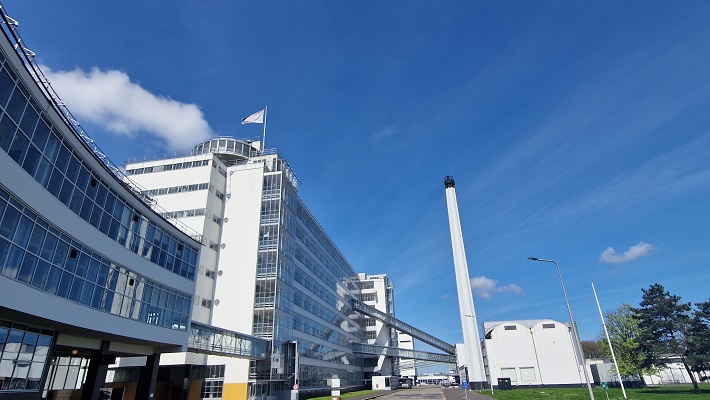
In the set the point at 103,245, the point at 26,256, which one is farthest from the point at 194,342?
the point at 26,256

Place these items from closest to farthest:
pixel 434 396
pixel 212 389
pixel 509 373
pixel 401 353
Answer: pixel 212 389
pixel 434 396
pixel 509 373
pixel 401 353

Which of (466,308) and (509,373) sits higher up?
(466,308)

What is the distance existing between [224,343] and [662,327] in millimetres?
A: 53095

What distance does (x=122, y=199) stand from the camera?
2419cm

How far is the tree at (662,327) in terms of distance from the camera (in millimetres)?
49438

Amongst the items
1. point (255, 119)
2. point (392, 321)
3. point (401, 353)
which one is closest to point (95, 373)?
point (255, 119)

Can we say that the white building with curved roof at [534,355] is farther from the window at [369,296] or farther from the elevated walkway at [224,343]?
the elevated walkway at [224,343]

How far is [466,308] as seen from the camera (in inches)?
3428

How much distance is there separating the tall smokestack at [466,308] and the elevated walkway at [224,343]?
52364mm

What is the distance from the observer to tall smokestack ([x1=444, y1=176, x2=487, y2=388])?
277 feet

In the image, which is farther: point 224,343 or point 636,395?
point 636,395

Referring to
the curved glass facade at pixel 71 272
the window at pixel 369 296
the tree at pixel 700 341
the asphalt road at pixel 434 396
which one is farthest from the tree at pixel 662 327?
the window at pixel 369 296

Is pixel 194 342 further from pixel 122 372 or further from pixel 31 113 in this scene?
pixel 31 113

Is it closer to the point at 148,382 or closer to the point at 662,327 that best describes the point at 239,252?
the point at 148,382
